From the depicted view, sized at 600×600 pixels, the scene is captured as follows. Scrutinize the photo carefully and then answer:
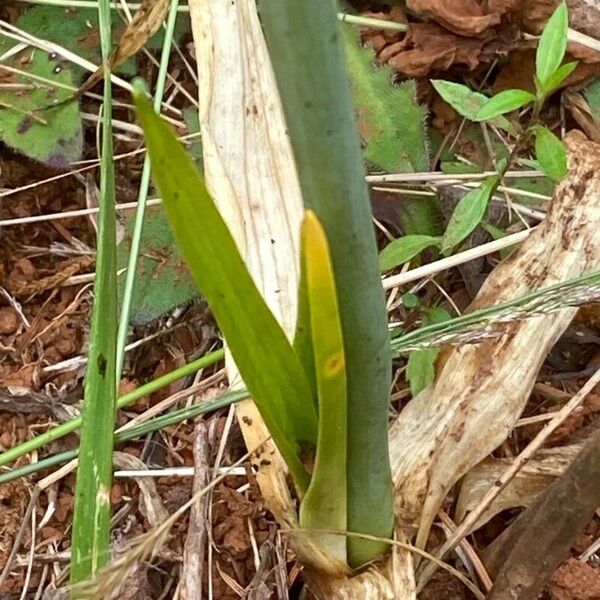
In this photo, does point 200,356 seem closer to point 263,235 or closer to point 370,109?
point 263,235

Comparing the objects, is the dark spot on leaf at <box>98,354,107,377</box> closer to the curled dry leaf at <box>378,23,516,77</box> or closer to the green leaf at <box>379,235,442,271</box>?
the green leaf at <box>379,235,442,271</box>

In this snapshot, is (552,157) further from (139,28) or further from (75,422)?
(75,422)

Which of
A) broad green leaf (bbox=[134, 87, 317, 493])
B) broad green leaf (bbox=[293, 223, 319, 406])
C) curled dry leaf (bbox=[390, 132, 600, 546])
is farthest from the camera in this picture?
curled dry leaf (bbox=[390, 132, 600, 546])

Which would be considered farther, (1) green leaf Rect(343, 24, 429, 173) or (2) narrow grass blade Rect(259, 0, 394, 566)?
(1) green leaf Rect(343, 24, 429, 173)

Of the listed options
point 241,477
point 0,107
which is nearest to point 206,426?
point 241,477

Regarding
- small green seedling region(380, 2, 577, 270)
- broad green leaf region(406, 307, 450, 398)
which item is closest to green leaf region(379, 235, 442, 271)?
small green seedling region(380, 2, 577, 270)

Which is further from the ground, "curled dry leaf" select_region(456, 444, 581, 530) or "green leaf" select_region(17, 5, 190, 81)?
"green leaf" select_region(17, 5, 190, 81)
